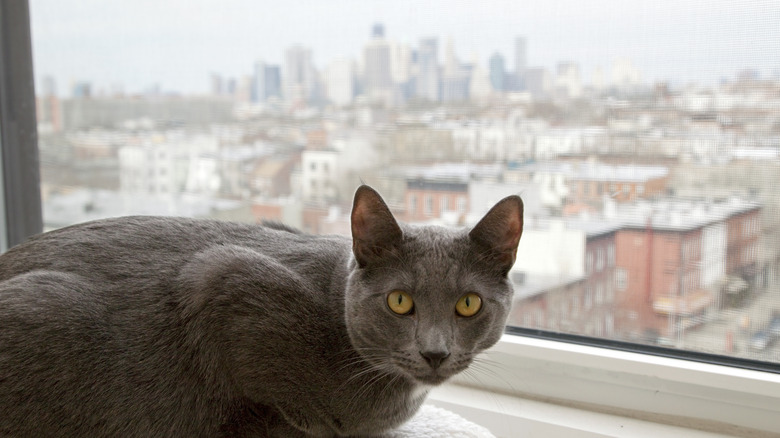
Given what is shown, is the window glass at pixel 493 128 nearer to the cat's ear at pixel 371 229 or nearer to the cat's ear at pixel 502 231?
the cat's ear at pixel 502 231

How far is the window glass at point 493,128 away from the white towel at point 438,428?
10.7 inches

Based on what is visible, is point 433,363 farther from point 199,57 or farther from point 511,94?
point 199,57

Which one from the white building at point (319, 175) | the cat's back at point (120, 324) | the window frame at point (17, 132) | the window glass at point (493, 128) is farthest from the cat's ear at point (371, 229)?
the window frame at point (17, 132)

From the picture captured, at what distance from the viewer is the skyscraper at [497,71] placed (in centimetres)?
149

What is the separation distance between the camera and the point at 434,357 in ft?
3.38

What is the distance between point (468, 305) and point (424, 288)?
8 cm

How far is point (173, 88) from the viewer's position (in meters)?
1.94

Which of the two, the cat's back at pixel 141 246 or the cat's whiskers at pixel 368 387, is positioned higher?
the cat's back at pixel 141 246

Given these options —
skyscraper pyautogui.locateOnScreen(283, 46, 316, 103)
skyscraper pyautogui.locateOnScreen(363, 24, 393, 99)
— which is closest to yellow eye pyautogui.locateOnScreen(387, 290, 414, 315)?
skyscraper pyautogui.locateOnScreen(363, 24, 393, 99)

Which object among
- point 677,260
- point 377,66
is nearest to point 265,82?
point 377,66

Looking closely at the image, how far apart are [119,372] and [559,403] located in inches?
35.0

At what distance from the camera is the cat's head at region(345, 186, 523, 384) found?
107 centimetres

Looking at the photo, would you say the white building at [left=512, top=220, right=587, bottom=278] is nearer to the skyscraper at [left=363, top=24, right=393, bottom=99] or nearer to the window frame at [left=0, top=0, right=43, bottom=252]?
the skyscraper at [left=363, top=24, right=393, bottom=99]

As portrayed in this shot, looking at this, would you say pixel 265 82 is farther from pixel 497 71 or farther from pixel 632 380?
pixel 632 380
